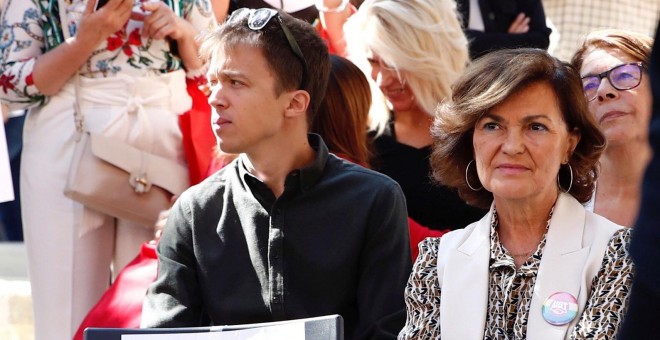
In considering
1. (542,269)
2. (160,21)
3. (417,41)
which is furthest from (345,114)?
(542,269)

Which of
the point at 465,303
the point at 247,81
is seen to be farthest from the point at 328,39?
the point at 465,303

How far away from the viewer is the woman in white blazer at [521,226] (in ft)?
9.04

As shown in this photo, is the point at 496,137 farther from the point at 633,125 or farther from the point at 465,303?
the point at 633,125

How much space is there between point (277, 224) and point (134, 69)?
3.92 feet

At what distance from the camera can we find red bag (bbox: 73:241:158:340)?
373 cm

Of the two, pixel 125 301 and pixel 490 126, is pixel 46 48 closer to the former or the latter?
pixel 125 301

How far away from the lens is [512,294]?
285cm

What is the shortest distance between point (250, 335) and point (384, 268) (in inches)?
27.8

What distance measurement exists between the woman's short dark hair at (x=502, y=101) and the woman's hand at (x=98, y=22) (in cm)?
142

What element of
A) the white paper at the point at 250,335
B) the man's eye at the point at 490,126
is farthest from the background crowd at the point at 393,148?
the white paper at the point at 250,335

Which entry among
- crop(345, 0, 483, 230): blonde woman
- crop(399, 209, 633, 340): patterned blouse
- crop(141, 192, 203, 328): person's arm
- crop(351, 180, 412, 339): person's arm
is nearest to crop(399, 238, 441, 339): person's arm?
crop(399, 209, 633, 340): patterned blouse

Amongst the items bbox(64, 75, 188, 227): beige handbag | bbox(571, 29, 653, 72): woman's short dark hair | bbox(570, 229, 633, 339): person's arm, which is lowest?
bbox(64, 75, 188, 227): beige handbag

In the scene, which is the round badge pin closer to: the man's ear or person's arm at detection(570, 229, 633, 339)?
person's arm at detection(570, 229, 633, 339)

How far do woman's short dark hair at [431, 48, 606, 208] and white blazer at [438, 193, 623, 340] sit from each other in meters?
0.17
